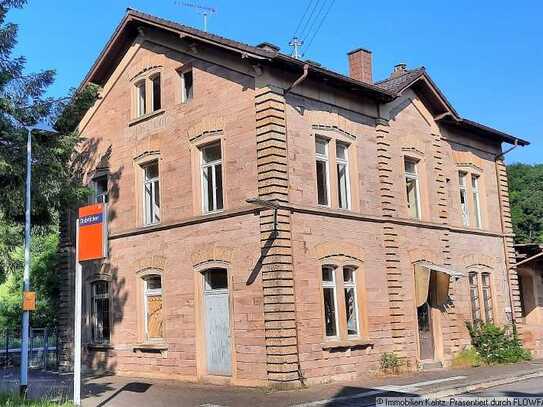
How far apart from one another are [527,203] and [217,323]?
45.6 metres

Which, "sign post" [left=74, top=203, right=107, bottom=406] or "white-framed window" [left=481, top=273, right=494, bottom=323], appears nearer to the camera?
"sign post" [left=74, top=203, right=107, bottom=406]

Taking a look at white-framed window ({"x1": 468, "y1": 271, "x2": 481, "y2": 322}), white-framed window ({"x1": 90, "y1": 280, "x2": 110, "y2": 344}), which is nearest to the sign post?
white-framed window ({"x1": 90, "y1": 280, "x2": 110, "y2": 344})

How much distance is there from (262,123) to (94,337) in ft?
31.7

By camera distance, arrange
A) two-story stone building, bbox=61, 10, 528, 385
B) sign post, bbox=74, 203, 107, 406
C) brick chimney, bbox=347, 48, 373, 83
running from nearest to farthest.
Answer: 1. sign post, bbox=74, 203, 107, 406
2. two-story stone building, bbox=61, 10, 528, 385
3. brick chimney, bbox=347, 48, 373, 83

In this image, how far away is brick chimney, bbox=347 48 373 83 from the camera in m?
21.9

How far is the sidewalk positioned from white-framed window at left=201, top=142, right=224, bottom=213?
15.5ft

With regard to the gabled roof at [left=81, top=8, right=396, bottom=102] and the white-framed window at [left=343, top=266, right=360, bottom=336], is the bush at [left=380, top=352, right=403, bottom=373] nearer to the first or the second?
the white-framed window at [left=343, top=266, right=360, bottom=336]

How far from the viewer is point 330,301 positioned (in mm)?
16844

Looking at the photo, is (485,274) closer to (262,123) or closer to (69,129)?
(262,123)

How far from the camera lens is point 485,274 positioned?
23.2 metres

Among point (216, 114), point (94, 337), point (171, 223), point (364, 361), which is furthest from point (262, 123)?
point (94, 337)

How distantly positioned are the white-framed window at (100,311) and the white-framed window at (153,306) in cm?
206

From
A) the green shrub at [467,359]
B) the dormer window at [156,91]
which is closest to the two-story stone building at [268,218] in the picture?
the dormer window at [156,91]

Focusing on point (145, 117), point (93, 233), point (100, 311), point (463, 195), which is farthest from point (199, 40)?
point (463, 195)
